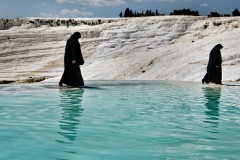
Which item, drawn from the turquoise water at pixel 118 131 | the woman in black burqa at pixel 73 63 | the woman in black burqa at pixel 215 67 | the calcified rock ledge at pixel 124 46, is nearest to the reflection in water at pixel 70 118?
A: the turquoise water at pixel 118 131

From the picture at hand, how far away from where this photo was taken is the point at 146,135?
5.34 metres

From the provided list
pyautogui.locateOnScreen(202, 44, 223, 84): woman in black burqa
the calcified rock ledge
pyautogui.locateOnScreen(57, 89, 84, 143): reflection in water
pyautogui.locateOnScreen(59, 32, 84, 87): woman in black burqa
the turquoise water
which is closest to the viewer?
the turquoise water

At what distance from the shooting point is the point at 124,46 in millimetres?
44312

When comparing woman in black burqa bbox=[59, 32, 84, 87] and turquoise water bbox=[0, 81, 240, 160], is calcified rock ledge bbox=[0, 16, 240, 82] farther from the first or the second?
turquoise water bbox=[0, 81, 240, 160]

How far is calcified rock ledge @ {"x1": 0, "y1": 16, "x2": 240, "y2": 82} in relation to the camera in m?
29.1

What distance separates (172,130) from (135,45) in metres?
38.3

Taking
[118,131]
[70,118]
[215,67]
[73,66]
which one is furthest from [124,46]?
[118,131]

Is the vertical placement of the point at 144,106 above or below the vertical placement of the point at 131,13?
below

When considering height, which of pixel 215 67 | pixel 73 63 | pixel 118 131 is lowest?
pixel 215 67

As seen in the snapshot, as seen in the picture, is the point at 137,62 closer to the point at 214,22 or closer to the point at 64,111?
the point at 214,22

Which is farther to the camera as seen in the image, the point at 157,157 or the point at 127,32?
the point at 127,32

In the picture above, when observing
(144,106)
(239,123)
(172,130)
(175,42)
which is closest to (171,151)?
(172,130)

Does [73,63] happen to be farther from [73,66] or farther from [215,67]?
[215,67]

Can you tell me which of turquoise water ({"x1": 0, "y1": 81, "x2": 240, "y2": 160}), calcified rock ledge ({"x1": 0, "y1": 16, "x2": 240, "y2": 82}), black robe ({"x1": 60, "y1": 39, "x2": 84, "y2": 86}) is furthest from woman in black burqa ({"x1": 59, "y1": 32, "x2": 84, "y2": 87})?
calcified rock ledge ({"x1": 0, "y1": 16, "x2": 240, "y2": 82})
